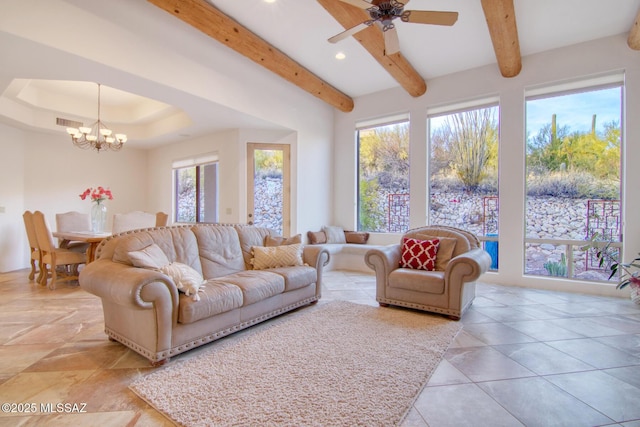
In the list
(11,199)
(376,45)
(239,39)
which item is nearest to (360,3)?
(376,45)

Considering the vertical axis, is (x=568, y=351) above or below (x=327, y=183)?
A: below

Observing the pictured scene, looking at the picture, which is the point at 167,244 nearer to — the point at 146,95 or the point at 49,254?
the point at 146,95

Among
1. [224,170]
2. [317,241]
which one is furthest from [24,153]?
[317,241]

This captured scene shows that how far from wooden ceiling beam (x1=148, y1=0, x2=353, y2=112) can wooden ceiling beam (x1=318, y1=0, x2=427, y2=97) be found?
3.74 feet

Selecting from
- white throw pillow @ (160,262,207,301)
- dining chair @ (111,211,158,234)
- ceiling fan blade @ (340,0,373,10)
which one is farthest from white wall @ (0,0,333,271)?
white throw pillow @ (160,262,207,301)

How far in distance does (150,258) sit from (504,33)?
4368 mm

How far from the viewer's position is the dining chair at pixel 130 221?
4.95 m

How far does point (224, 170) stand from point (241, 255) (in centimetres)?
251

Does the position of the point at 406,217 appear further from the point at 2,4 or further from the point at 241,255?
the point at 2,4

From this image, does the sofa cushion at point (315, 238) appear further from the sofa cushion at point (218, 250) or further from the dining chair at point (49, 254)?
the dining chair at point (49, 254)

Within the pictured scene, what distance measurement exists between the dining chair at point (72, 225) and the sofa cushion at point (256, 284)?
10.9ft

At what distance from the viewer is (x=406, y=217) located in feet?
18.3

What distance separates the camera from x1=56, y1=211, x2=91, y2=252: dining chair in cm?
478

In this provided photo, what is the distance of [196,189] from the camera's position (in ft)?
20.9
